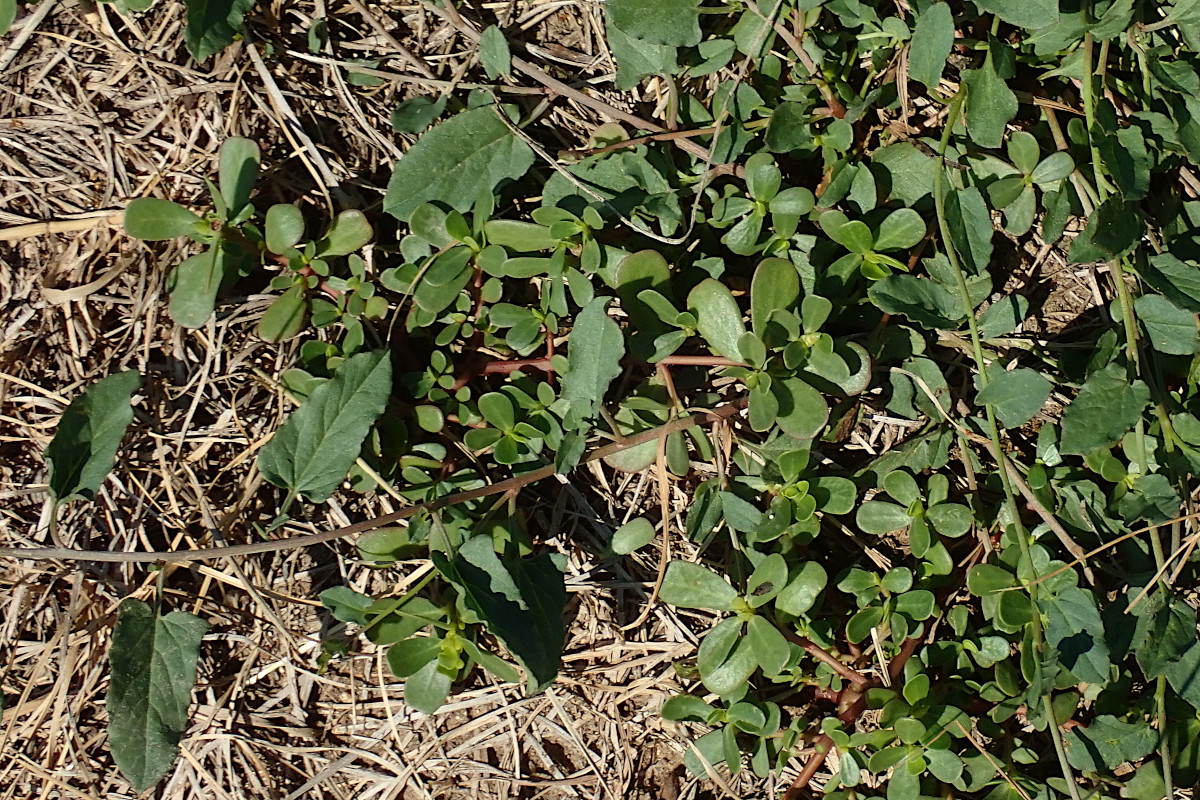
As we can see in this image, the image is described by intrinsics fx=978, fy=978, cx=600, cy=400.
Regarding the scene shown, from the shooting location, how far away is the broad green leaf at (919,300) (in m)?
1.52

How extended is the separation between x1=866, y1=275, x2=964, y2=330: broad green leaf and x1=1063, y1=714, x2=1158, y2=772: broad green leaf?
0.70m

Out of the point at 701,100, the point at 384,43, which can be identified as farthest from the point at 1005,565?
the point at 384,43

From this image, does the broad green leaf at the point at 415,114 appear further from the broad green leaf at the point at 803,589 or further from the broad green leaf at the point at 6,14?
the broad green leaf at the point at 803,589

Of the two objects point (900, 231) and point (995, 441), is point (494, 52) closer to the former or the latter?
point (900, 231)

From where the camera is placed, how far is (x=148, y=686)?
148cm

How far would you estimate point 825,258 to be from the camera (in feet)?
5.34

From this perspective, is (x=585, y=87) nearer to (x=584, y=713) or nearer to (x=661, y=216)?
(x=661, y=216)

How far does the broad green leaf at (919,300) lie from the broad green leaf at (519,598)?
2.21ft

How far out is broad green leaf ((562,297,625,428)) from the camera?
4.76ft

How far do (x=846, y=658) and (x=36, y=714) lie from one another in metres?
1.39

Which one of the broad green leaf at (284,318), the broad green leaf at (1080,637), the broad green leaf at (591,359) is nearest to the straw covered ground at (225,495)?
the broad green leaf at (284,318)

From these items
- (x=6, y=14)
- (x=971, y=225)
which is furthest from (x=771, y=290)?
(x=6, y=14)

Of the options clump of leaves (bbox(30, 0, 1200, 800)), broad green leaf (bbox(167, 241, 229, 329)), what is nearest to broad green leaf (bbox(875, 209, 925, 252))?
clump of leaves (bbox(30, 0, 1200, 800))

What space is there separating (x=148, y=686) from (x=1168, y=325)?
5.51 ft
